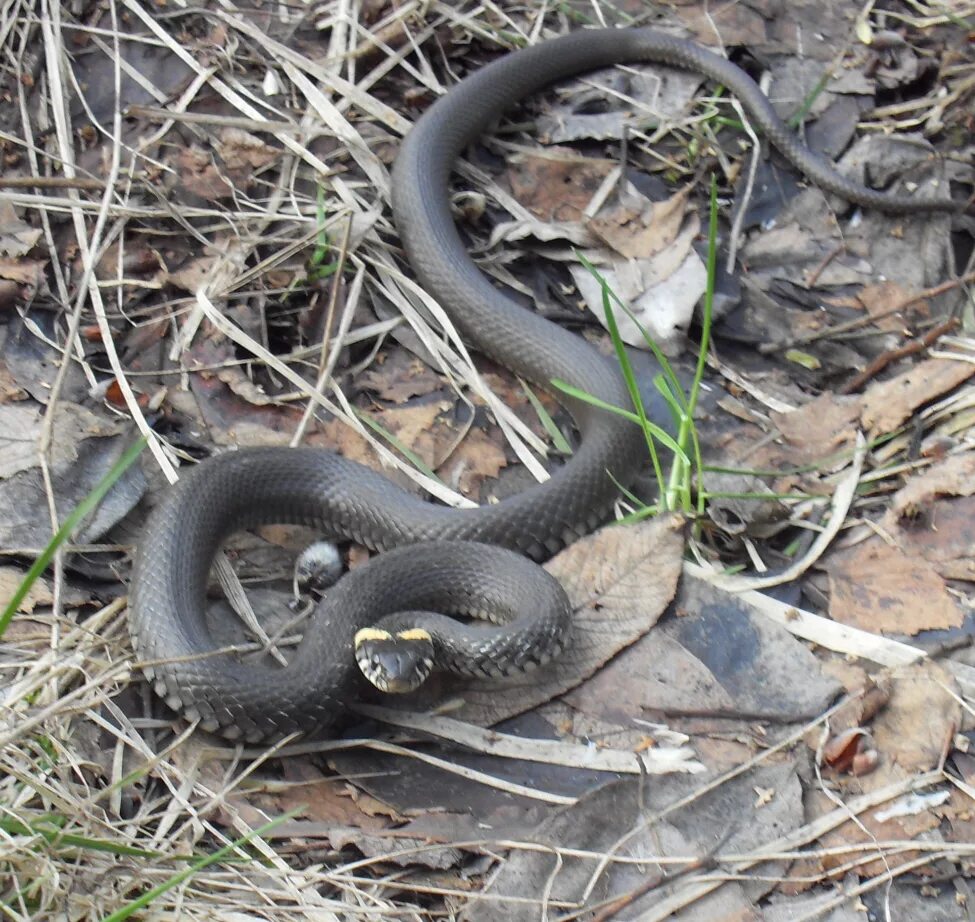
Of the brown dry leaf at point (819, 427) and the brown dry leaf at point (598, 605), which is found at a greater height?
the brown dry leaf at point (819, 427)

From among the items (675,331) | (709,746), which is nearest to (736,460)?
(675,331)

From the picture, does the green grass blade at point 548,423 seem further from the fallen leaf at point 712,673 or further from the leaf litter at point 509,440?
the fallen leaf at point 712,673

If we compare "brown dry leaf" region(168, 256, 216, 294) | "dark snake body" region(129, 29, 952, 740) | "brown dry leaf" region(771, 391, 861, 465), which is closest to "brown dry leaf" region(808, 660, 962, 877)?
"dark snake body" region(129, 29, 952, 740)

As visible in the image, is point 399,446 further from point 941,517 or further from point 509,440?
point 941,517

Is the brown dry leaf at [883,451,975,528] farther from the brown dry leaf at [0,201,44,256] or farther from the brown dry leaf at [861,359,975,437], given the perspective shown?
the brown dry leaf at [0,201,44,256]

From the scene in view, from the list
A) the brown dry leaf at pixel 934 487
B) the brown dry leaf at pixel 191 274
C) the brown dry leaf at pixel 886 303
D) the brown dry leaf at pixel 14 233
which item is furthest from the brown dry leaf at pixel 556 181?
the brown dry leaf at pixel 14 233

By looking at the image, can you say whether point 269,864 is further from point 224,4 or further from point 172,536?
point 224,4
